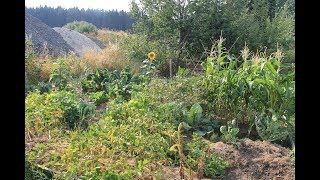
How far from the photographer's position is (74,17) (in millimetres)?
41688

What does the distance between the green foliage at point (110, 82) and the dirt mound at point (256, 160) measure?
258cm

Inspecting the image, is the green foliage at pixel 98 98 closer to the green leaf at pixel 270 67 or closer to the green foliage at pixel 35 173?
the green leaf at pixel 270 67

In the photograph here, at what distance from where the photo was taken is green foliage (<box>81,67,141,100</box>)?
A: 19.1 feet

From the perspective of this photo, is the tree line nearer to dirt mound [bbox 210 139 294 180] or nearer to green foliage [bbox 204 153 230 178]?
dirt mound [bbox 210 139 294 180]

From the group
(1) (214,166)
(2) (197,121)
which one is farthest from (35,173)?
(2) (197,121)

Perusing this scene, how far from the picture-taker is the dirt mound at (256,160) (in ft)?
10.0

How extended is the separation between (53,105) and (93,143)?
1.24 metres

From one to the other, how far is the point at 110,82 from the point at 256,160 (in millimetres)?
3774

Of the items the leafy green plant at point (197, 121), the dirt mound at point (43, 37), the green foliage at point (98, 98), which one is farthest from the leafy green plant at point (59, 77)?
the dirt mound at point (43, 37)

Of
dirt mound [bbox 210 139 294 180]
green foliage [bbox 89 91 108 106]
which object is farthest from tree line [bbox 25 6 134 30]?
dirt mound [bbox 210 139 294 180]

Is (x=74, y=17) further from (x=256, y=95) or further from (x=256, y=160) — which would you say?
(x=256, y=160)

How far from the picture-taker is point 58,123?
4.04m
